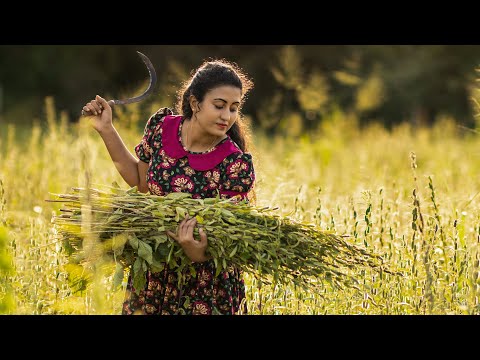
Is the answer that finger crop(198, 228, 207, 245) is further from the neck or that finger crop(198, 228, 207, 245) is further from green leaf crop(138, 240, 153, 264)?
the neck

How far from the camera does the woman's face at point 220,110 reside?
3225 millimetres

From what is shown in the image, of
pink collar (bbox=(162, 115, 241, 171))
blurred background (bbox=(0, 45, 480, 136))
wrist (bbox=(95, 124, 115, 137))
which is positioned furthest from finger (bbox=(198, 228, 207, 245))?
blurred background (bbox=(0, 45, 480, 136))

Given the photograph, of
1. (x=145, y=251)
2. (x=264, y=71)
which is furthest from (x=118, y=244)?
(x=264, y=71)

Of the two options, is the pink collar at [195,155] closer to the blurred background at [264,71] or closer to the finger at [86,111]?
the finger at [86,111]

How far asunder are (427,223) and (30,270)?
1.97 m

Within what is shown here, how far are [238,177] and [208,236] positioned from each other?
0.33 metres

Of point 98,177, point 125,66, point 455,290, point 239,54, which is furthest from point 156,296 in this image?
point 125,66

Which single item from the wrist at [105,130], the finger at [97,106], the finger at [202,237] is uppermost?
the finger at [97,106]

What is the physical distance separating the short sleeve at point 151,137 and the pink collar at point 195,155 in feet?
0.12

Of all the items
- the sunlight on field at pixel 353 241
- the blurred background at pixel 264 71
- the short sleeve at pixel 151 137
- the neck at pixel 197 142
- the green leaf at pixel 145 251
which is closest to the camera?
the green leaf at pixel 145 251

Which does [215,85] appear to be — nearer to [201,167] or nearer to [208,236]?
[201,167]

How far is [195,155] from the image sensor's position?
10.9 feet

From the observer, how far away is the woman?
324 centimetres

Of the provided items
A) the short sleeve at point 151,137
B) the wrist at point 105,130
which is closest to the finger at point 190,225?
the short sleeve at point 151,137
